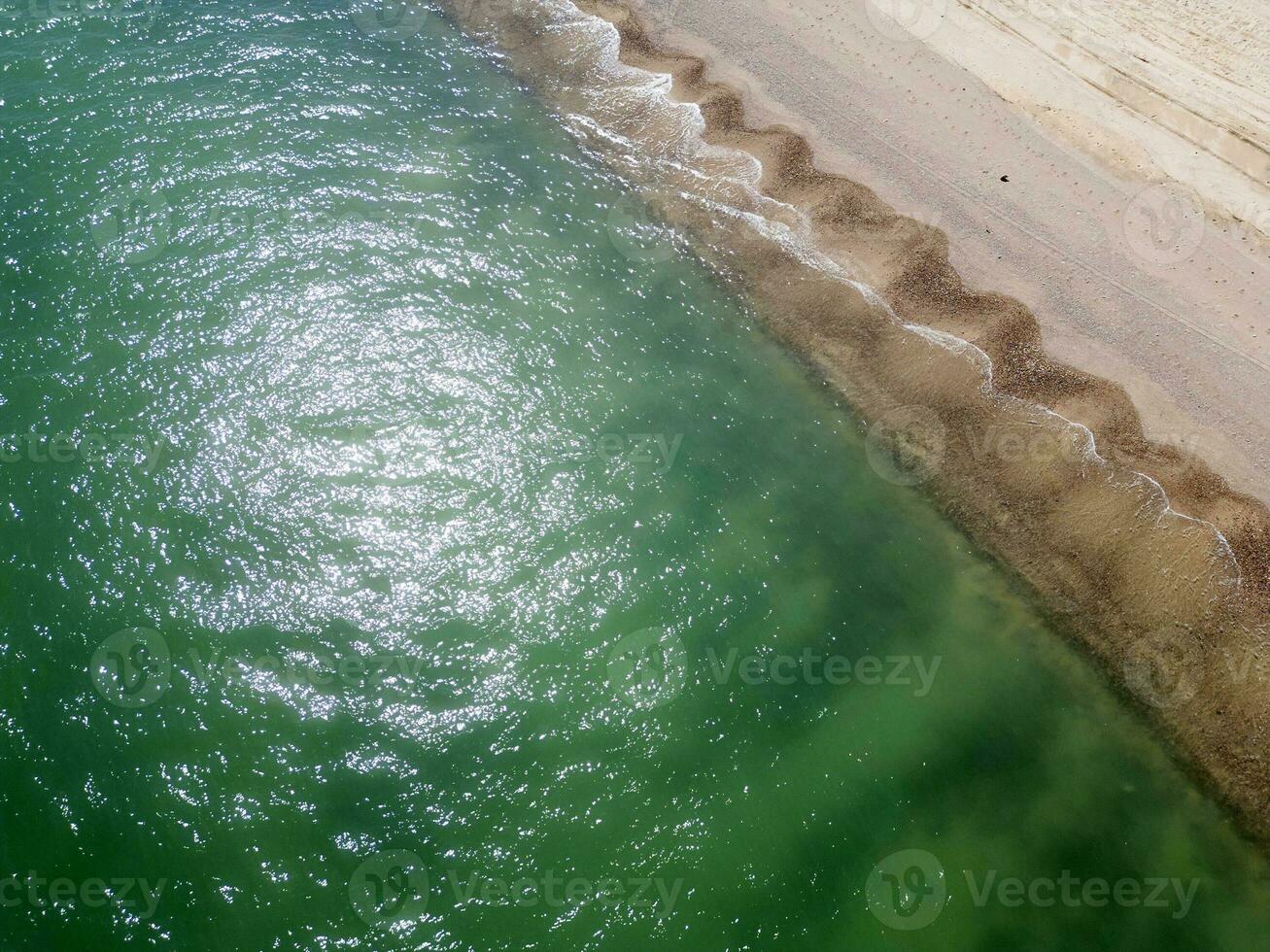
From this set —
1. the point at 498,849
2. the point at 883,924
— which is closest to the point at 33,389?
the point at 498,849

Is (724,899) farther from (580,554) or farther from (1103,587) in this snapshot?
(1103,587)

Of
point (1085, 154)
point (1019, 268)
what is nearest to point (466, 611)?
point (1019, 268)

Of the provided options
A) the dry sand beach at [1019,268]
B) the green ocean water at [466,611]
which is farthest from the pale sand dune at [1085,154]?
the green ocean water at [466,611]

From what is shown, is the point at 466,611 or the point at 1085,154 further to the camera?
the point at 1085,154

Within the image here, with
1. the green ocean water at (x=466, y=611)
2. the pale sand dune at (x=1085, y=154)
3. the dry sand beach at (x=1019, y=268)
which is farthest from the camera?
the pale sand dune at (x=1085, y=154)

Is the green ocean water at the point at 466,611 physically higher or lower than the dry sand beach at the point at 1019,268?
A: lower

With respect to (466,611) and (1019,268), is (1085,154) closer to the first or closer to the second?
(1019,268)

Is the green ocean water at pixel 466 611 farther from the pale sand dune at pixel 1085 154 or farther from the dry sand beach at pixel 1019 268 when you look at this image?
the pale sand dune at pixel 1085 154
